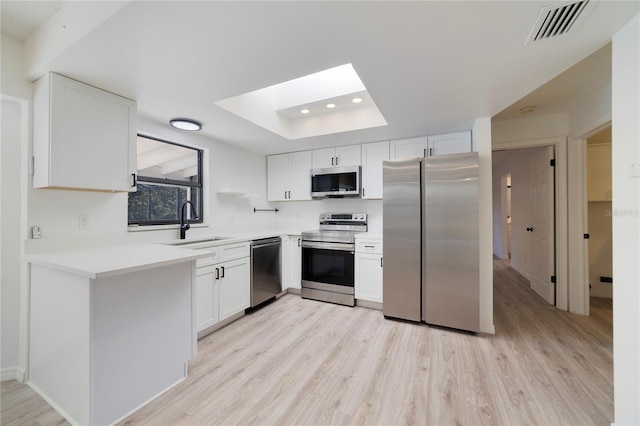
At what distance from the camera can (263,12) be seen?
1206 millimetres

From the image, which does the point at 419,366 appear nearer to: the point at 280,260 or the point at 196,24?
the point at 280,260

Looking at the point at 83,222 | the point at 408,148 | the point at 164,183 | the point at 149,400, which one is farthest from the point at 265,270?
the point at 408,148

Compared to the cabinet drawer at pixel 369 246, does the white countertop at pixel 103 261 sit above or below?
above

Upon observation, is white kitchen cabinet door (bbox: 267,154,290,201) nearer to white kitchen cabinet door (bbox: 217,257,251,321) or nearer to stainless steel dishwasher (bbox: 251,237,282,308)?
stainless steel dishwasher (bbox: 251,237,282,308)

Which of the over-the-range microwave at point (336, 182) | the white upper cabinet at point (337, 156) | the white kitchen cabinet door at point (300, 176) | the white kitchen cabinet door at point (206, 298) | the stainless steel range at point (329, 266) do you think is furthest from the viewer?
the white kitchen cabinet door at point (300, 176)

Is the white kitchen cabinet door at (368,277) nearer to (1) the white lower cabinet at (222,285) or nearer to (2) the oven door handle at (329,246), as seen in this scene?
(2) the oven door handle at (329,246)

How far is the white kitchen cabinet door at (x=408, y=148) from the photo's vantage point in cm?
321

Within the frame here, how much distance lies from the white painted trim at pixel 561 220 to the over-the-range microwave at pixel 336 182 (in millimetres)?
2369

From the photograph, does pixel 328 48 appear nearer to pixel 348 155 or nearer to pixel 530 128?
pixel 348 155

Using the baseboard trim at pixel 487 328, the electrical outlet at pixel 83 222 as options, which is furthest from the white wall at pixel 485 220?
the electrical outlet at pixel 83 222

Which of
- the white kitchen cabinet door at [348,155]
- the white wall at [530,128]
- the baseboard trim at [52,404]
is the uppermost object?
the white wall at [530,128]

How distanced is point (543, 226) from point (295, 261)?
354 centimetres

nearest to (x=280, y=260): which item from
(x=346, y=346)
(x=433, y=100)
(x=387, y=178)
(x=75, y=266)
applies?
(x=346, y=346)

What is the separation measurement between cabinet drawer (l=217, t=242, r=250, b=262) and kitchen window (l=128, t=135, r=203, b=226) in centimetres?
70
